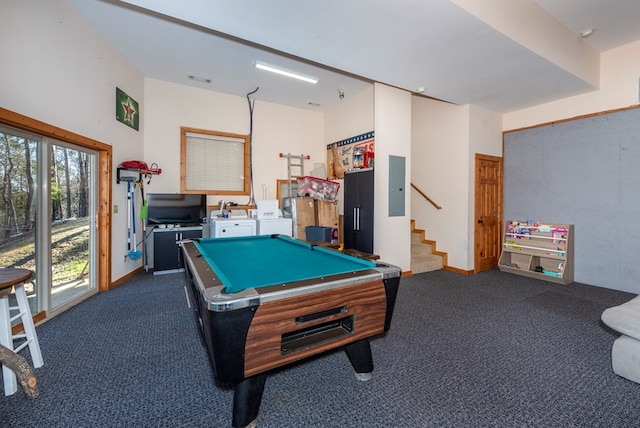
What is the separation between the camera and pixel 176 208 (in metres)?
4.77

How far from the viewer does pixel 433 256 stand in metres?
5.38

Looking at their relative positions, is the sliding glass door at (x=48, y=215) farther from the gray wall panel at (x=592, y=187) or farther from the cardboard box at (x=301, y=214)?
the gray wall panel at (x=592, y=187)

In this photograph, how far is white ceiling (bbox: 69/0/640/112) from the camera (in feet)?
8.59

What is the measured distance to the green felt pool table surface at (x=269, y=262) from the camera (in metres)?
1.59

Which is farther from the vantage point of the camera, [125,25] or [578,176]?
[578,176]

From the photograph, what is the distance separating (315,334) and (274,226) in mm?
3554

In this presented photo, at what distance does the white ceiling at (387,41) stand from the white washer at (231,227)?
8.17ft

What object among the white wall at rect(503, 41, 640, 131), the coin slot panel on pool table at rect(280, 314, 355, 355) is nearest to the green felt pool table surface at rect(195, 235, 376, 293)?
the coin slot panel on pool table at rect(280, 314, 355, 355)

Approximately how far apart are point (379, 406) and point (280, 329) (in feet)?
3.08

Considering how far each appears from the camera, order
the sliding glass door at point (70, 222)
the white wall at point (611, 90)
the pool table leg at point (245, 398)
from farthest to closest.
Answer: the white wall at point (611, 90), the sliding glass door at point (70, 222), the pool table leg at point (245, 398)

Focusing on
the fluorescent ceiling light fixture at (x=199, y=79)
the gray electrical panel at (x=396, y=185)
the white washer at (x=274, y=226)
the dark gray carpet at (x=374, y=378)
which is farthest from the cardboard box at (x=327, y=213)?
the fluorescent ceiling light fixture at (x=199, y=79)

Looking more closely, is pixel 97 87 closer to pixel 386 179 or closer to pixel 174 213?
pixel 174 213

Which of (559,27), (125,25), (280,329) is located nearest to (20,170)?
(125,25)

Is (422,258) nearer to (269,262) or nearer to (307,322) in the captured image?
(269,262)
